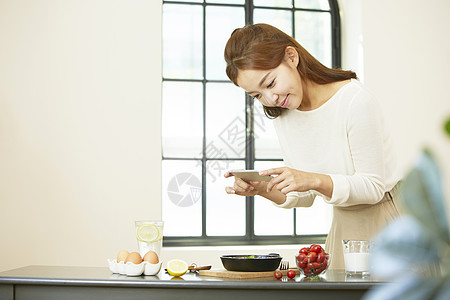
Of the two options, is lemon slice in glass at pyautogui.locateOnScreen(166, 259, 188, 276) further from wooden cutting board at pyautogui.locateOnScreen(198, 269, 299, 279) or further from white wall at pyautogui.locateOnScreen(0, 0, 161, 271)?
white wall at pyautogui.locateOnScreen(0, 0, 161, 271)

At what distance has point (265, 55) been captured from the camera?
1.93 metres

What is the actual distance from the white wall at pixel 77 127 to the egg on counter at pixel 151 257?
6.25 ft

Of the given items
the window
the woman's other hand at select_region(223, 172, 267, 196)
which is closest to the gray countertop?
the woman's other hand at select_region(223, 172, 267, 196)

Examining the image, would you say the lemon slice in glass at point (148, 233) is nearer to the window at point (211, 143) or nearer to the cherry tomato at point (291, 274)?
the cherry tomato at point (291, 274)

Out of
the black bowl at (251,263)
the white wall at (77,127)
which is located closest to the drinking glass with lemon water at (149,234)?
the black bowl at (251,263)

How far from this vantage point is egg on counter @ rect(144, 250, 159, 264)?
1.72m

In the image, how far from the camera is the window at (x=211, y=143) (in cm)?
400

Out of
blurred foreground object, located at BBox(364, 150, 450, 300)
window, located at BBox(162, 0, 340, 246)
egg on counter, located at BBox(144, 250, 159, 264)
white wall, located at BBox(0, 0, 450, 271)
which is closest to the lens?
blurred foreground object, located at BBox(364, 150, 450, 300)

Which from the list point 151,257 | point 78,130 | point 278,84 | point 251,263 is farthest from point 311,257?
point 78,130

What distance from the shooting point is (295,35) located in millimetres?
4227

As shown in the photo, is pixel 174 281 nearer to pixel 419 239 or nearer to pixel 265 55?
pixel 265 55

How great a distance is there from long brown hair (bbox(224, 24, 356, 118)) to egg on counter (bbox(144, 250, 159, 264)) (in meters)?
0.72

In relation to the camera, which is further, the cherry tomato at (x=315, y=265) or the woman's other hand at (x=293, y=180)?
the woman's other hand at (x=293, y=180)

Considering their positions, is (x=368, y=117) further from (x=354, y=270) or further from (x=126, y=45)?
(x=126, y=45)
